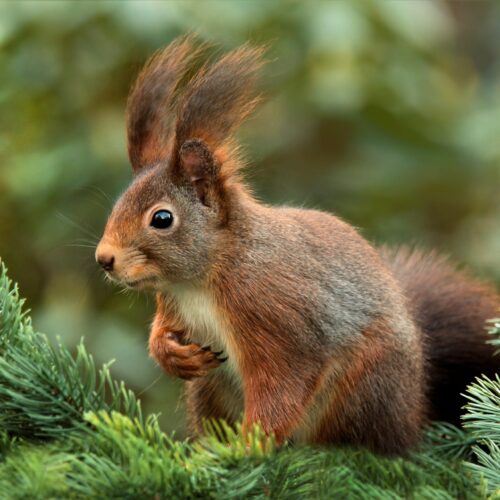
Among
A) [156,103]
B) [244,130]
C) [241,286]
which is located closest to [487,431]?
[241,286]

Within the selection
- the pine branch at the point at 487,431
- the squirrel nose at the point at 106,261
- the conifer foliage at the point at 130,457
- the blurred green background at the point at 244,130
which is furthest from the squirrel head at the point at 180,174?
the blurred green background at the point at 244,130

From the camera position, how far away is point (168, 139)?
145 cm

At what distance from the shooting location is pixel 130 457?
0.87 meters

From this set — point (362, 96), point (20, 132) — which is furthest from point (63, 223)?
point (362, 96)

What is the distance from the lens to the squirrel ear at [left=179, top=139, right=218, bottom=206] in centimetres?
134

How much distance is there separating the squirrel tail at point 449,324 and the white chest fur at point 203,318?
392 millimetres

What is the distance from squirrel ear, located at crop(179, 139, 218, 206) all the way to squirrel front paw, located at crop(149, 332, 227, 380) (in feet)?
0.67

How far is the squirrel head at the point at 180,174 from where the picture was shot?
131 cm

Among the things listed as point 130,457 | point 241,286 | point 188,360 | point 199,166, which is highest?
point 199,166

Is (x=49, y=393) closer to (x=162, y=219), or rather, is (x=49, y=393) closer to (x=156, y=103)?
(x=162, y=219)

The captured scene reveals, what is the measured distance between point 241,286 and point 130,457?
0.51 metres

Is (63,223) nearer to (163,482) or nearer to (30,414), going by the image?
(30,414)

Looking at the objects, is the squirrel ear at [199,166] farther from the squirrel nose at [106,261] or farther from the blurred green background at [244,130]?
the blurred green background at [244,130]

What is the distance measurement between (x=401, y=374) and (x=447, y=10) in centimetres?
274
